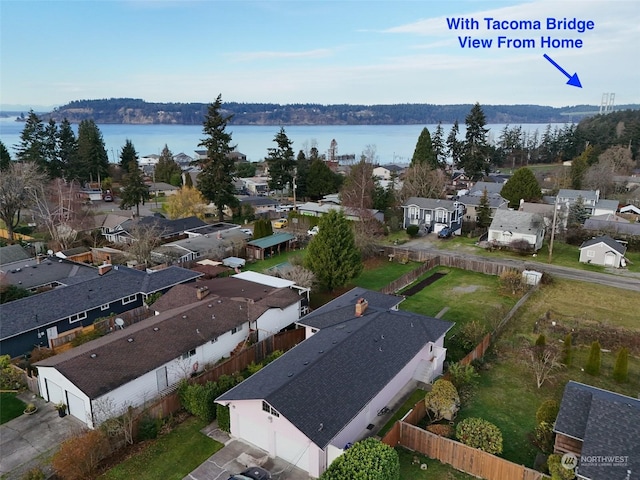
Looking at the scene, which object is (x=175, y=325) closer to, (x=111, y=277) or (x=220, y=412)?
(x=220, y=412)

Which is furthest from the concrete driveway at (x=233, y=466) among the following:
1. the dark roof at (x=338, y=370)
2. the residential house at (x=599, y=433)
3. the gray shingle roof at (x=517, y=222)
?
the gray shingle roof at (x=517, y=222)

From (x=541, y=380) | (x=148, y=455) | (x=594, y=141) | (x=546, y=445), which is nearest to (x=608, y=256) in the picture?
(x=541, y=380)

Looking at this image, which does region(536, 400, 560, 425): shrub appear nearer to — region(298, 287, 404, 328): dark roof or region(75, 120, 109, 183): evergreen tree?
region(298, 287, 404, 328): dark roof

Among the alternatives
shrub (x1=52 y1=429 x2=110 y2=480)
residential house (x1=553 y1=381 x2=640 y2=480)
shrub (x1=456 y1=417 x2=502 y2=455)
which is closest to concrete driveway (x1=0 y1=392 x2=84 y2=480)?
shrub (x1=52 y1=429 x2=110 y2=480)

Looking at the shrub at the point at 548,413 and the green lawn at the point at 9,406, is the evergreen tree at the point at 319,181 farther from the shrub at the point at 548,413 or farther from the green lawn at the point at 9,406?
the shrub at the point at 548,413

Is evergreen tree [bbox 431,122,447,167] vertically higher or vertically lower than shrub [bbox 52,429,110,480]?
higher

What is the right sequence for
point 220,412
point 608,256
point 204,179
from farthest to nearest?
point 204,179
point 608,256
point 220,412
